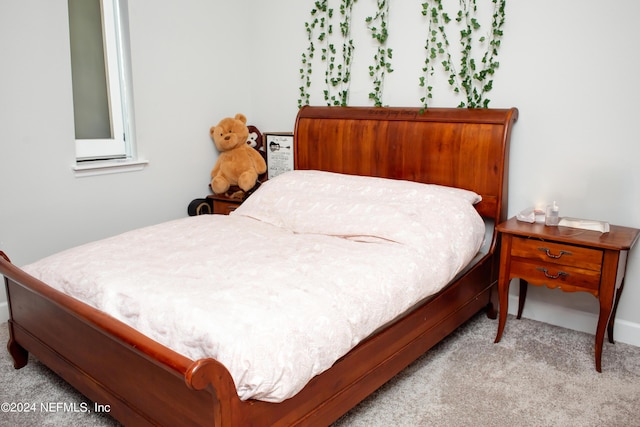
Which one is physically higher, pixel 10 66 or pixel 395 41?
pixel 395 41

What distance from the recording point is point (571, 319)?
2.70 meters

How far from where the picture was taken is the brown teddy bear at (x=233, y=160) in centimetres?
346

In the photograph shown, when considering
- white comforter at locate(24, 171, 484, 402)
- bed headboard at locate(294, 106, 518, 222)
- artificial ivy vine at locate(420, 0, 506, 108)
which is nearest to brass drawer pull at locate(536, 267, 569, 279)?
white comforter at locate(24, 171, 484, 402)

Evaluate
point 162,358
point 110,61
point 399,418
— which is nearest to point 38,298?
point 162,358

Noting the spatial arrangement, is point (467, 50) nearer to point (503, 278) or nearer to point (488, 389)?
point (503, 278)

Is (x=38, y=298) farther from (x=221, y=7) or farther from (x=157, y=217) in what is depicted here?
(x=221, y=7)

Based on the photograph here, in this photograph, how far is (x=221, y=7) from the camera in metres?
3.51

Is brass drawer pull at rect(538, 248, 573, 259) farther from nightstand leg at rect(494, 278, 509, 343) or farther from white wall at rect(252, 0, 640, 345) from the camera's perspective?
white wall at rect(252, 0, 640, 345)

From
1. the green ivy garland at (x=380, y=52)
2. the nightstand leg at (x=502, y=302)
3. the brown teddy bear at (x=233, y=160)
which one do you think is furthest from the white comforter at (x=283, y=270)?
the green ivy garland at (x=380, y=52)

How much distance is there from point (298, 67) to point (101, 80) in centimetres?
126

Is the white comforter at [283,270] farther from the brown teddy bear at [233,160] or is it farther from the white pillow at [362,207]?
the brown teddy bear at [233,160]

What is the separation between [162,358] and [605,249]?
5.98 feet

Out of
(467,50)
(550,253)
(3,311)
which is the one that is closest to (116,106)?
(3,311)

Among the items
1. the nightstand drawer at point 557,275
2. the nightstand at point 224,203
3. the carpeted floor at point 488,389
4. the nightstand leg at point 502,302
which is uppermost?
the nightstand at point 224,203
